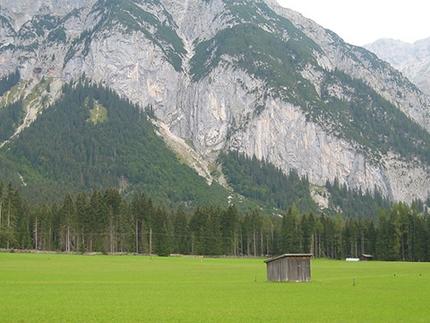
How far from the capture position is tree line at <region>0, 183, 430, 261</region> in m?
131

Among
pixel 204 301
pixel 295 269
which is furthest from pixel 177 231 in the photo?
pixel 204 301

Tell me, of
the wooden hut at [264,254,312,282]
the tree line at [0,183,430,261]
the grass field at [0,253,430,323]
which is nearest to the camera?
the grass field at [0,253,430,323]

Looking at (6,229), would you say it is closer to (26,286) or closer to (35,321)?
(26,286)

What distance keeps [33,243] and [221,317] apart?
123 metres

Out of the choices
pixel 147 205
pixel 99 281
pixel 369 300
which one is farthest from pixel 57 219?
pixel 369 300

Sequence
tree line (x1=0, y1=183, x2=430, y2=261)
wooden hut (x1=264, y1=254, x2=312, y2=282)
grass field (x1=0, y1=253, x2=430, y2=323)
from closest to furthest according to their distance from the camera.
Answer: grass field (x1=0, y1=253, x2=430, y2=323) < wooden hut (x1=264, y1=254, x2=312, y2=282) < tree line (x1=0, y1=183, x2=430, y2=261)

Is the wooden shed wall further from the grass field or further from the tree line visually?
the tree line

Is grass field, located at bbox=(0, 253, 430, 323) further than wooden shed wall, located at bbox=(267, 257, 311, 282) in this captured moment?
No

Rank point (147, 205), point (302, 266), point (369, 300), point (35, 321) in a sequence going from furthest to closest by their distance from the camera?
point (147, 205)
point (302, 266)
point (369, 300)
point (35, 321)

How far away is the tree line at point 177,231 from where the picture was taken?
131 m

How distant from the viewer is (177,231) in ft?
486

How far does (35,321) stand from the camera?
29.1 m

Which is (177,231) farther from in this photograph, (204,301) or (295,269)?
(204,301)

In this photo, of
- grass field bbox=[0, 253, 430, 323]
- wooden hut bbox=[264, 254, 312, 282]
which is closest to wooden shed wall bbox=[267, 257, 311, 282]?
wooden hut bbox=[264, 254, 312, 282]
